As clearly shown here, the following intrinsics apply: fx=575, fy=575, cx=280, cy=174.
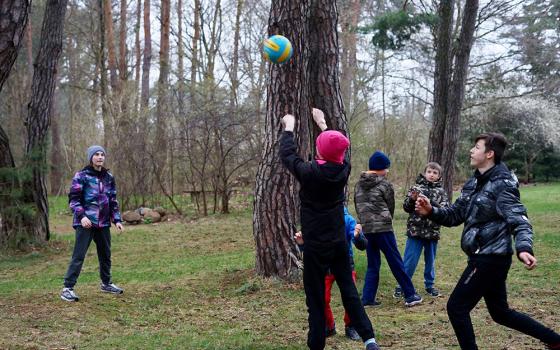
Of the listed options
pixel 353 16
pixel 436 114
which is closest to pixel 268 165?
pixel 436 114

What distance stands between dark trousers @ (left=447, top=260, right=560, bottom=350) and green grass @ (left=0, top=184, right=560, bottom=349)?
0.73 m

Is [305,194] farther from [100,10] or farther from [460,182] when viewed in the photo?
[460,182]

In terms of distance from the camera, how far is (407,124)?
850 inches

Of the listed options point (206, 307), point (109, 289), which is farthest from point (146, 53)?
point (206, 307)

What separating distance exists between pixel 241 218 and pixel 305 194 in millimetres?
12411

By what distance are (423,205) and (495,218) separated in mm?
567

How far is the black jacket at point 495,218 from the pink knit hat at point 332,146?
104cm

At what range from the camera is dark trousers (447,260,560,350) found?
4148 millimetres

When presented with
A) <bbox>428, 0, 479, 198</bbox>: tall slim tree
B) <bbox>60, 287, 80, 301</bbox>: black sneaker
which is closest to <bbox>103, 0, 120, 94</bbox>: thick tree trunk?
<bbox>428, 0, 479, 198</bbox>: tall slim tree

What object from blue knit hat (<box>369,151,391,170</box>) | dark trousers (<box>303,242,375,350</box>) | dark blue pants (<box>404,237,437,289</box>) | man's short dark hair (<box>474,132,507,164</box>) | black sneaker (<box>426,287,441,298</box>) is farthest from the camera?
black sneaker (<box>426,287,441,298</box>)

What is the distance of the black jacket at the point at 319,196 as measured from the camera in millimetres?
4430

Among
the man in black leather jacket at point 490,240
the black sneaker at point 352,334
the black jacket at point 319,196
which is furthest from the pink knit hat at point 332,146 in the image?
the black sneaker at point 352,334

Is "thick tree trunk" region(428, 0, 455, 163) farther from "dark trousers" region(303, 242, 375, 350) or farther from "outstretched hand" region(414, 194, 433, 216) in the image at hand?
"dark trousers" region(303, 242, 375, 350)

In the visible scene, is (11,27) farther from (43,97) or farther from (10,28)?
(43,97)
